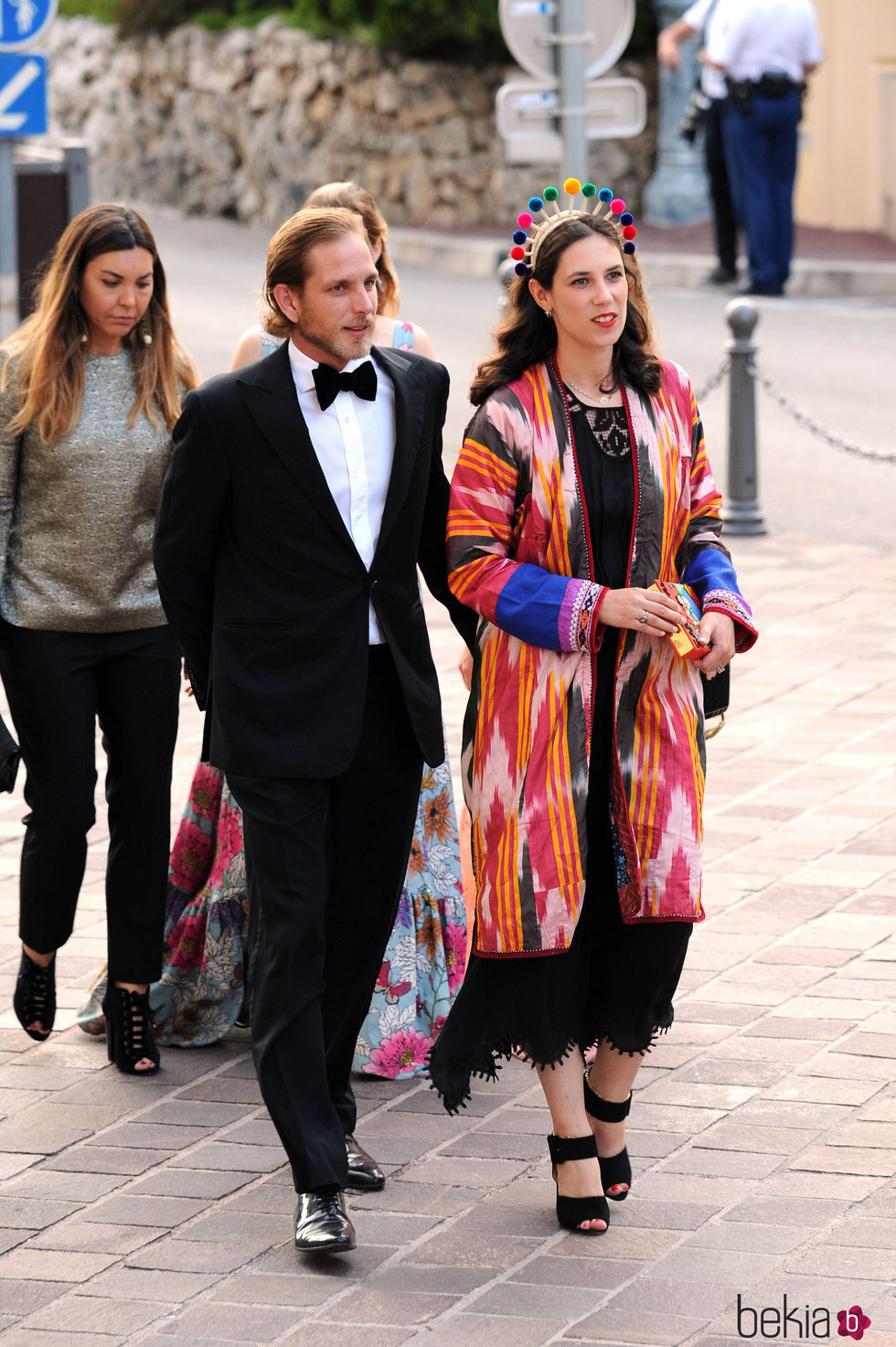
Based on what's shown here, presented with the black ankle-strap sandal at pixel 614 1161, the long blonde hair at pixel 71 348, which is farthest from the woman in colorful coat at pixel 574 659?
the long blonde hair at pixel 71 348

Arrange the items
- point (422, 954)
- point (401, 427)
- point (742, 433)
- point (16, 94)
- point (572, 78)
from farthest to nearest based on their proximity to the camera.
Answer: point (742, 433) → point (572, 78) → point (16, 94) → point (422, 954) → point (401, 427)

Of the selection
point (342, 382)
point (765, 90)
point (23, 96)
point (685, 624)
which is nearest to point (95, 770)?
point (342, 382)

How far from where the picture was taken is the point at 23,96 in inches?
373

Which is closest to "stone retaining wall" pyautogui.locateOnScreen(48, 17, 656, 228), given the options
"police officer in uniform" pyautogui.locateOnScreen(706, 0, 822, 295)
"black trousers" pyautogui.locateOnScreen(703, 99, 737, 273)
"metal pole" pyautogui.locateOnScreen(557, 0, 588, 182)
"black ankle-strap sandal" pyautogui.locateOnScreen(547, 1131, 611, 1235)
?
"black trousers" pyautogui.locateOnScreen(703, 99, 737, 273)

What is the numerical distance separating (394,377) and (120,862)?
143 centimetres

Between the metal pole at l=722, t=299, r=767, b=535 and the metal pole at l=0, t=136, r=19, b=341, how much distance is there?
350cm

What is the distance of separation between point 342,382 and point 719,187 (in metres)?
14.7

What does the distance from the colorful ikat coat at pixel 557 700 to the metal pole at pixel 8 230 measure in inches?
225

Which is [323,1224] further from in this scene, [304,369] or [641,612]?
[304,369]

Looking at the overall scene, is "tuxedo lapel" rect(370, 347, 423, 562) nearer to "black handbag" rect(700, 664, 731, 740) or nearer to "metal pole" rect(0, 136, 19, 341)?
"black handbag" rect(700, 664, 731, 740)

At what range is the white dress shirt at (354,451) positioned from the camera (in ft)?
13.2

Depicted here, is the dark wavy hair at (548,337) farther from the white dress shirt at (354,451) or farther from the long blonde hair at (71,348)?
the long blonde hair at (71,348)

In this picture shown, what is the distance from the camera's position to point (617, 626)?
3914mm

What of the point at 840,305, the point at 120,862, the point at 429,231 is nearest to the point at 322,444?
the point at 120,862
